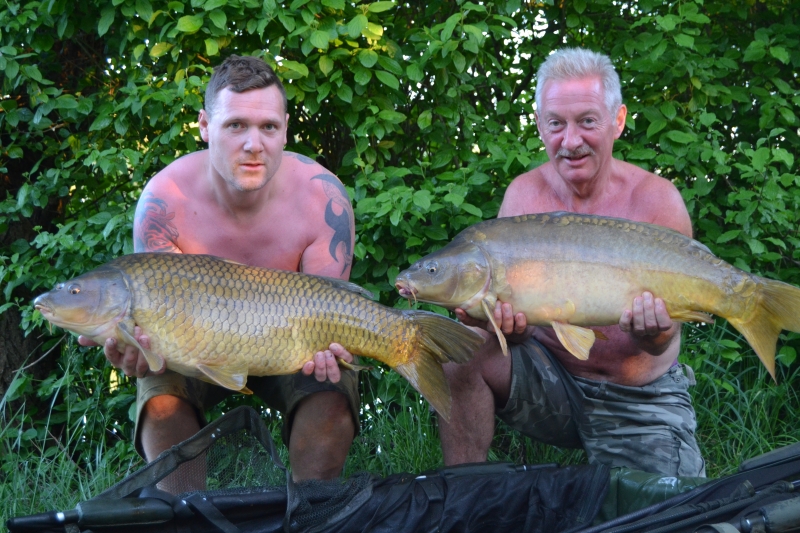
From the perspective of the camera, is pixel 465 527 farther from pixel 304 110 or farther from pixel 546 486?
pixel 304 110

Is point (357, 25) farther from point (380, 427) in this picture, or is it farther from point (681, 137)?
point (380, 427)

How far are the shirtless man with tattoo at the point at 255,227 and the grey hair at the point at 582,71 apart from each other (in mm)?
684

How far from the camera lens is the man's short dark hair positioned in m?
2.57

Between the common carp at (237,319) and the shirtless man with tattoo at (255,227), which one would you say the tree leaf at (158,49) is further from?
the common carp at (237,319)

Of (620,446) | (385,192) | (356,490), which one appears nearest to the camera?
(356,490)

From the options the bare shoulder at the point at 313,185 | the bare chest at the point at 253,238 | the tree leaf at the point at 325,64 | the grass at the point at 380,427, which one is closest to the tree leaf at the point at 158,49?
the tree leaf at the point at 325,64

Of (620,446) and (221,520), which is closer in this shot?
(221,520)

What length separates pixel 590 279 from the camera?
7.30 ft

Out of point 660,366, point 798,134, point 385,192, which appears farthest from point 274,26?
point 798,134

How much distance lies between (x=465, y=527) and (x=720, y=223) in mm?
1901

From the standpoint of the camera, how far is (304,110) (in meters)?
3.64

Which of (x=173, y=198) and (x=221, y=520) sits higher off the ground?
(x=173, y=198)

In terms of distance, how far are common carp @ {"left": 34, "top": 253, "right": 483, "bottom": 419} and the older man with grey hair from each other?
9.6 inches

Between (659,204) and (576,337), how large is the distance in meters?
0.61
